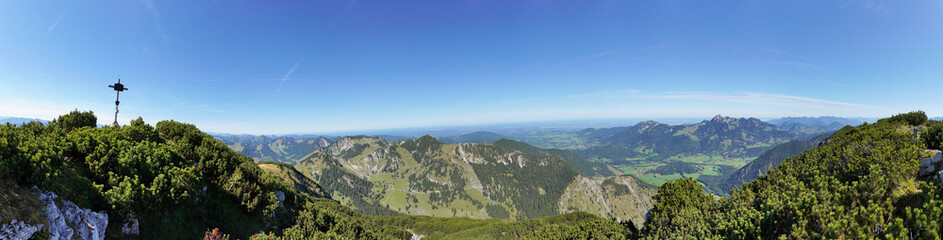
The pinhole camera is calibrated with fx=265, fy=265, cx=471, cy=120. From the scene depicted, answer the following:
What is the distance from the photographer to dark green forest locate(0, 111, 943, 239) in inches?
603

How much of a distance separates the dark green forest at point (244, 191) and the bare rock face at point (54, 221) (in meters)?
1.19

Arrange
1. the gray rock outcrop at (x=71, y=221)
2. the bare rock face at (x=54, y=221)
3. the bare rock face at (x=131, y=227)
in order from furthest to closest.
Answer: the bare rock face at (x=131, y=227)
the gray rock outcrop at (x=71, y=221)
the bare rock face at (x=54, y=221)

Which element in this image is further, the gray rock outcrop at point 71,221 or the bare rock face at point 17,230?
the gray rock outcrop at point 71,221

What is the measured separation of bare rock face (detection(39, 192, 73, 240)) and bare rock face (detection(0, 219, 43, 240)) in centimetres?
103

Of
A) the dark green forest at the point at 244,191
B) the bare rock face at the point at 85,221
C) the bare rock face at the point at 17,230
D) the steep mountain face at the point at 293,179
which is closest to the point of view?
the bare rock face at the point at 17,230

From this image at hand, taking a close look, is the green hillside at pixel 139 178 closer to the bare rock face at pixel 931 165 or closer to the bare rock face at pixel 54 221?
the bare rock face at pixel 54 221

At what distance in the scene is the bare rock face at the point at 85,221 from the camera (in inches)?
568

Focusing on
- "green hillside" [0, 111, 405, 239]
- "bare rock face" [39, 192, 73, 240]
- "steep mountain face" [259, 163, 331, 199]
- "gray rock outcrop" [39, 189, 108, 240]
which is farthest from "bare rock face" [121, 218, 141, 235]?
"steep mountain face" [259, 163, 331, 199]

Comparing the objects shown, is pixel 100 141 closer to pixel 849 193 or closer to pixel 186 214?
pixel 186 214

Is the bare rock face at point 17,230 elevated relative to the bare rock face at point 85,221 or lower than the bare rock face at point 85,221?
elevated

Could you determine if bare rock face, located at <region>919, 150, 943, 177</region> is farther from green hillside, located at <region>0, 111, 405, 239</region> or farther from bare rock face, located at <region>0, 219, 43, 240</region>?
green hillside, located at <region>0, 111, 405, 239</region>

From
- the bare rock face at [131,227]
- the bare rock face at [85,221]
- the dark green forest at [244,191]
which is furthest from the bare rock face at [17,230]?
the bare rock face at [131,227]

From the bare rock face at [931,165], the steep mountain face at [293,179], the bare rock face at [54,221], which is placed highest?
the bare rock face at [54,221]

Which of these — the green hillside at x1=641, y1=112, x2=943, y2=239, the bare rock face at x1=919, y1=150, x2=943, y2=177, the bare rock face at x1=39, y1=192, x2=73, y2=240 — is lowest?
the green hillside at x1=641, y1=112, x2=943, y2=239
